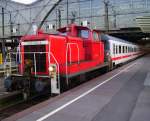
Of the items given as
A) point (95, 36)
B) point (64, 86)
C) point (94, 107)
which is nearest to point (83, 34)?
point (95, 36)

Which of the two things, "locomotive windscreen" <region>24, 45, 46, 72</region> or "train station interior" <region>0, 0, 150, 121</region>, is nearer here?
"train station interior" <region>0, 0, 150, 121</region>

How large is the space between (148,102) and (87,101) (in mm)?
1967

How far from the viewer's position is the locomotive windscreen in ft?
32.4

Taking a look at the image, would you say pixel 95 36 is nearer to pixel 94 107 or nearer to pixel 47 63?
pixel 47 63

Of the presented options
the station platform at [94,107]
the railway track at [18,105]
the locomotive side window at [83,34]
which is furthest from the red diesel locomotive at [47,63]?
the locomotive side window at [83,34]

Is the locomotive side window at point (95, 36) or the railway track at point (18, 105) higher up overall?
the locomotive side window at point (95, 36)

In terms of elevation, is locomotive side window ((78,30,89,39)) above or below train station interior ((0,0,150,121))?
above

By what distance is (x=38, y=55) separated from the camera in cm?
999

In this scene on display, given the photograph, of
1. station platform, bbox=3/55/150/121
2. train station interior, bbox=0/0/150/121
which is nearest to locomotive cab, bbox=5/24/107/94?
train station interior, bbox=0/0/150/121

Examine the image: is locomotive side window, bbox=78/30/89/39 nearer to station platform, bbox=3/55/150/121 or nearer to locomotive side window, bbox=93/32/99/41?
locomotive side window, bbox=93/32/99/41

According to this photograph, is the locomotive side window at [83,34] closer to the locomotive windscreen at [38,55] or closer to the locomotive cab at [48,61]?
the locomotive cab at [48,61]

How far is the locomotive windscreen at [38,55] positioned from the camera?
989 centimetres

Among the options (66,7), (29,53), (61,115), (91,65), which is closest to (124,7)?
(66,7)

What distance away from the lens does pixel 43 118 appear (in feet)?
21.1
